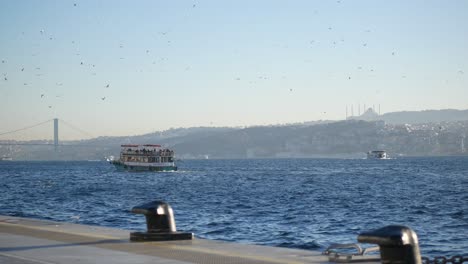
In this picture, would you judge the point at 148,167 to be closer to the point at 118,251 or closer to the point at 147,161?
the point at 147,161

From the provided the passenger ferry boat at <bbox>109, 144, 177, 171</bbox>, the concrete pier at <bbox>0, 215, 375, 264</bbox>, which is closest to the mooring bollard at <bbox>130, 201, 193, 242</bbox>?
the concrete pier at <bbox>0, 215, 375, 264</bbox>

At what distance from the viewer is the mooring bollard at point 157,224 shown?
1495cm

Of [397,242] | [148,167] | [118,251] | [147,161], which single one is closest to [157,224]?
[118,251]

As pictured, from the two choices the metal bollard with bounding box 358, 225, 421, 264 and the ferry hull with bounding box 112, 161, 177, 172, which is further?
the ferry hull with bounding box 112, 161, 177, 172

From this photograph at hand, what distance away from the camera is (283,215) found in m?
41.9

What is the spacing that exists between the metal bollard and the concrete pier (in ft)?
5.97

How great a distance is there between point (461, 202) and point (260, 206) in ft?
42.3

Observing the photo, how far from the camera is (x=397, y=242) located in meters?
10.2

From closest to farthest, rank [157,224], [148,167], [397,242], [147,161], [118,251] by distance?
[397,242]
[118,251]
[157,224]
[148,167]
[147,161]

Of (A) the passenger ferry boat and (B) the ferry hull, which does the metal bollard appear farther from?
(B) the ferry hull

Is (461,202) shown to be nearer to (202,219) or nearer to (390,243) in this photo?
(202,219)

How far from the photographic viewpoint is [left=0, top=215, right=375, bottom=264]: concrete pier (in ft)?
40.8

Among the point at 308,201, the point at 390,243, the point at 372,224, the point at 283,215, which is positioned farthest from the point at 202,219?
the point at 390,243

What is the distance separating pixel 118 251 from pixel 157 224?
1.81 metres
